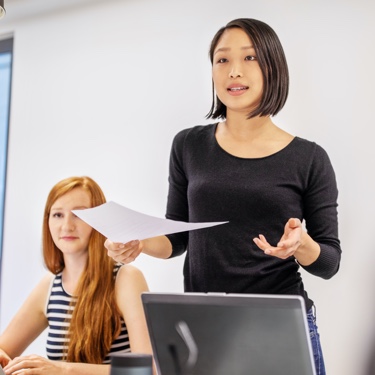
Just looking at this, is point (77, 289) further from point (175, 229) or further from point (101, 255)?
point (175, 229)

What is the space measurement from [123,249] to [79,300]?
65 centimetres

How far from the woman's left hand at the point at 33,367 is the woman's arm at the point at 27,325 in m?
0.48

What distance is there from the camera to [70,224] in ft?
7.30

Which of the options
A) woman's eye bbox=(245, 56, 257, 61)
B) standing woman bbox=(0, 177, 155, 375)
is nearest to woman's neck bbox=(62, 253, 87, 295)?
standing woman bbox=(0, 177, 155, 375)

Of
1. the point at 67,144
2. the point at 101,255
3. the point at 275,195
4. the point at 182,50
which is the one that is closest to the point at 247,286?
the point at 275,195

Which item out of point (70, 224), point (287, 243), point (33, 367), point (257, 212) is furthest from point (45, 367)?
point (287, 243)

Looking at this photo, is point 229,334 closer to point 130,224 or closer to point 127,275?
point 130,224

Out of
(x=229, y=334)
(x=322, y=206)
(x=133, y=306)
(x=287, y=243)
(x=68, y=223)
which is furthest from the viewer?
(x=68, y=223)

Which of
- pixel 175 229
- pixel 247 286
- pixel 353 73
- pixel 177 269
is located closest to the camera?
pixel 175 229

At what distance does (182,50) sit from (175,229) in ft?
5.34

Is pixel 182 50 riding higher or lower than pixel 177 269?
higher

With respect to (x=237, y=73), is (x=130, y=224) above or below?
below

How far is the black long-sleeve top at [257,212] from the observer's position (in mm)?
1701

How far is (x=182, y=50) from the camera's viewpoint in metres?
2.84
